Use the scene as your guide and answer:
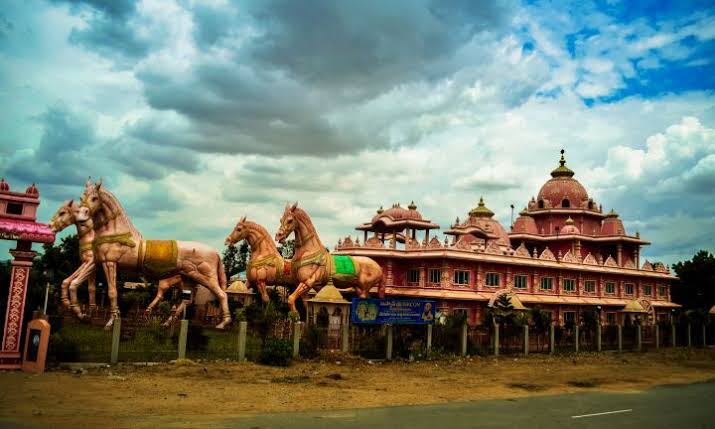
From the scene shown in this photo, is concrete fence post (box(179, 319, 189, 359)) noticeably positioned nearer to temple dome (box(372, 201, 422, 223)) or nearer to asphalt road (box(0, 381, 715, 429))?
asphalt road (box(0, 381, 715, 429))

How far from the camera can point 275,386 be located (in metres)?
14.0

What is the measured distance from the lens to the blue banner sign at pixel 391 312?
19.5m

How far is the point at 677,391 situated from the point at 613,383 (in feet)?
Answer: 5.55

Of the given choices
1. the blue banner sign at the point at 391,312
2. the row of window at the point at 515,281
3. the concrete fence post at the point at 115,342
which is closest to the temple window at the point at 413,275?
the row of window at the point at 515,281

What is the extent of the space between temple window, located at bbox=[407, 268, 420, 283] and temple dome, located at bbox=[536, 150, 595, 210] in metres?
18.5

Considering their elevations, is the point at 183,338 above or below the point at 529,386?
above

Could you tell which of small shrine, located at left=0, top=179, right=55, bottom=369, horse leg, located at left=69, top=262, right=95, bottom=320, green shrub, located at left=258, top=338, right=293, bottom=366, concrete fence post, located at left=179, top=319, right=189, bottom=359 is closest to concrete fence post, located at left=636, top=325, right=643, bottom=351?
green shrub, located at left=258, top=338, right=293, bottom=366

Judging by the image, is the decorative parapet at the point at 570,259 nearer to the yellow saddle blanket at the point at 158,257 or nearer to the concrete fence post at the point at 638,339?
the concrete fence post at the point at 638,339

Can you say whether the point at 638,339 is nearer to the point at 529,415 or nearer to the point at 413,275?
the point at 413,275

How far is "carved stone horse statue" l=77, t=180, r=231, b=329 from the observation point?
18.6 meters

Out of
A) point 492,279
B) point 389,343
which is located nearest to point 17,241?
point 389,343

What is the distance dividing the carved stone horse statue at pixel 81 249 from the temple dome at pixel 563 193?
39.0 metres

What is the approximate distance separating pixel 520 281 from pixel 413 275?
735cm

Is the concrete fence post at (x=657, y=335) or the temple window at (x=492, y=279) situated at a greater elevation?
the temple window at (x=492, y=279)
